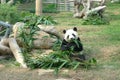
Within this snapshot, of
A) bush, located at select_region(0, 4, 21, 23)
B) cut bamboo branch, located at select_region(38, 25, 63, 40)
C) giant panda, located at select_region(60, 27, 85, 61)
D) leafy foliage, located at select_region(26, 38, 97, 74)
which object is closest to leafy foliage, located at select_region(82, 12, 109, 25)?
bush, located at select_region(0, 4, 21, 23)

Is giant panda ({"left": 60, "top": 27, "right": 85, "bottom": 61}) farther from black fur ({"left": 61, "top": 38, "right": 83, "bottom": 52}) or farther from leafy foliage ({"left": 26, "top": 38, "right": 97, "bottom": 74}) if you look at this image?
leafy foliage ({"left": 26, "top": 38, "right": 97, "bottom": 74})

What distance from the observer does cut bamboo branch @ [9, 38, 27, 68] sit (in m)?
7.09

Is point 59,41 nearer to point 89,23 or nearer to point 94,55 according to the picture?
point 94,55

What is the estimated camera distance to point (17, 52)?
7.55 m

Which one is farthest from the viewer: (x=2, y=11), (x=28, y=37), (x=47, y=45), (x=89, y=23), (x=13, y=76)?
(x=89, y=23)

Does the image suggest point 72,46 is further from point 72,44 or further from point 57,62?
point 57,62

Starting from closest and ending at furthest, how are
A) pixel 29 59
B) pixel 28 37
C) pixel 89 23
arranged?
pixel 29 59 < pixel 28 37 < pixel 89 23

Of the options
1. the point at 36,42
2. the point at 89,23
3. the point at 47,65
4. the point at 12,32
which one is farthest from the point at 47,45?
the point at 89,23

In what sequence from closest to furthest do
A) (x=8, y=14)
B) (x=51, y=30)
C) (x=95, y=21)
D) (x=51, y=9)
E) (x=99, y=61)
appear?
(x=99, y=61), (x=51, y=30), (x=8, y=14), (x=95, y=21), (x=51, y=9)

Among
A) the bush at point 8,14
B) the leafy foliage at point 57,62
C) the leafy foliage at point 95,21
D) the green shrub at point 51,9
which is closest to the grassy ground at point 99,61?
the leafy foliage at point 57,62

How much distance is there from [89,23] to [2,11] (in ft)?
11.9

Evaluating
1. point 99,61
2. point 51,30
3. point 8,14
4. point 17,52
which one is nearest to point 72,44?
point 99,61

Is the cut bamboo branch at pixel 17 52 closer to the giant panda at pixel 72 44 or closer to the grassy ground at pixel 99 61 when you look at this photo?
the grassy ground at pixel 99 61

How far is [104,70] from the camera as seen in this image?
668 centimetres
